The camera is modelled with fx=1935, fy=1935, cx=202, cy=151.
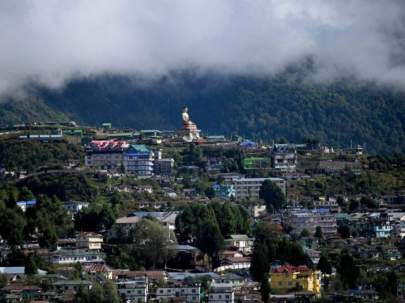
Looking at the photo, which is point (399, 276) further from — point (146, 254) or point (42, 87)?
point (42, 87)

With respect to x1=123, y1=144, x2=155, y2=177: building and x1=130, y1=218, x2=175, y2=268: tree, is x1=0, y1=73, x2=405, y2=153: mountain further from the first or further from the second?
x1=130, y1=218, x2=175, y2=268: tree

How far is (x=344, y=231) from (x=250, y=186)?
37.5 feet

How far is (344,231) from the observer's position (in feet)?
343

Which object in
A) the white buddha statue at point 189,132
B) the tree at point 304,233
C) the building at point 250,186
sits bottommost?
the tree at point 304,233

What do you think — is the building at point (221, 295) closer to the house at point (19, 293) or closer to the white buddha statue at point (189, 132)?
the house at point (19, 293)

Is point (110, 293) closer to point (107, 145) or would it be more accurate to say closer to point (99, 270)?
point (99, 270)

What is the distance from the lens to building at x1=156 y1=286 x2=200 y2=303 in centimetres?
8419

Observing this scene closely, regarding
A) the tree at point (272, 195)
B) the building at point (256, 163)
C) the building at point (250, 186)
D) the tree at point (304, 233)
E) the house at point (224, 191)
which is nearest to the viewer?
the tree at point (304, 233)

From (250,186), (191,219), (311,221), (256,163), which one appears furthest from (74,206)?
(256,163)

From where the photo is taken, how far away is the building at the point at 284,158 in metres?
121

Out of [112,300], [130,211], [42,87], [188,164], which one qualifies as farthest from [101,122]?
[112,300]

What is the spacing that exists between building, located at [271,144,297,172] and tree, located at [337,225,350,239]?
Answer: 15678 millimetres

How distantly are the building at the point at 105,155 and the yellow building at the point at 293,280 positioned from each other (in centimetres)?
3121

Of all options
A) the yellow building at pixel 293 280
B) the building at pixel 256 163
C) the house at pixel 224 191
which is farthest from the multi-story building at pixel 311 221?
the yellow building at pixel 293 280
